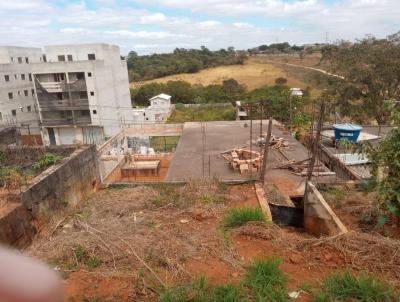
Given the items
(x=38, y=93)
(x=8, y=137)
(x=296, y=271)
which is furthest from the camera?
(x=38, y=93)

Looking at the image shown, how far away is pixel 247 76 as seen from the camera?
53906 millimetres

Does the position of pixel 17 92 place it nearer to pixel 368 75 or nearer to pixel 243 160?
pixel 243 160

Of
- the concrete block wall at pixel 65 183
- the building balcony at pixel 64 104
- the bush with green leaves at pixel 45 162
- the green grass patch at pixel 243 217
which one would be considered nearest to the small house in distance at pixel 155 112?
the building balcony at pixel 64 104

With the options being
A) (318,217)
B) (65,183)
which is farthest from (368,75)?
(65,183)

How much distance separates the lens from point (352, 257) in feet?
15.0

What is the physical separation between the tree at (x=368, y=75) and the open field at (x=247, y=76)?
85.1ft

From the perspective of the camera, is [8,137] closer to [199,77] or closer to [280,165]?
[280,165]

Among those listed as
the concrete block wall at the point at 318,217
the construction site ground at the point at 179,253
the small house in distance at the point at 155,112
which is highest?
the construction site ground at the point at 179,253

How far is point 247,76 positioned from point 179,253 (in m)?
51.5

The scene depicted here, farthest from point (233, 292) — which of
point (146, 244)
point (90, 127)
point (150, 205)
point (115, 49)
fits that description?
point (115, 49)

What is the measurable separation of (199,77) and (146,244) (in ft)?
178

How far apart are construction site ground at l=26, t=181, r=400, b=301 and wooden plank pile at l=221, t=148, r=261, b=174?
14.3 feet

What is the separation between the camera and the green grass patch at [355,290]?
3.54 meters

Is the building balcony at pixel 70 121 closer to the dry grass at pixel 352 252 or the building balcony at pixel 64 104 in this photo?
the building balcony at pixel 64 104
